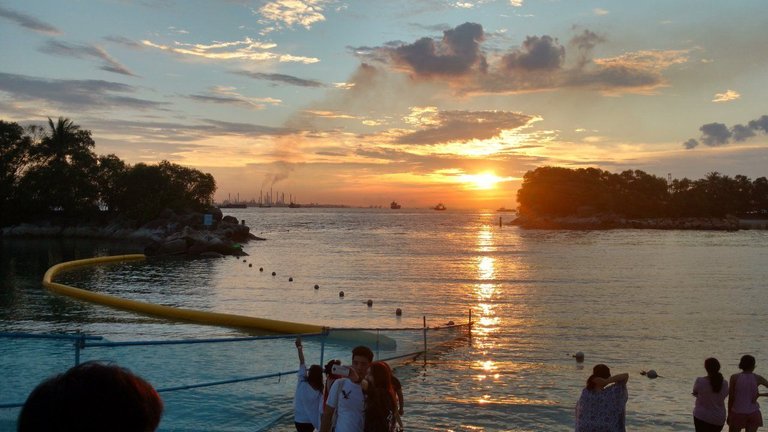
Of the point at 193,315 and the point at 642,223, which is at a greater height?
the point at 642,223

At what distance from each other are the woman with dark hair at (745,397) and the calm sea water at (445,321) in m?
3.18

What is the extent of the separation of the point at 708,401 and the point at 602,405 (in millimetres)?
2633

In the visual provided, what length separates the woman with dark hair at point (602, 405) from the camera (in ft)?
28.0

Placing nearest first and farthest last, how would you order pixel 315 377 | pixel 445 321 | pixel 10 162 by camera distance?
pixel 315 377
pixel 445 321
pixel 10 162

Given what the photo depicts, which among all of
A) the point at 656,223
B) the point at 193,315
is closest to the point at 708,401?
the point at 193,315

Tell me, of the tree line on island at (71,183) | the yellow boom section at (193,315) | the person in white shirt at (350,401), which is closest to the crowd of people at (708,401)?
the person in white shirt at (350,401)

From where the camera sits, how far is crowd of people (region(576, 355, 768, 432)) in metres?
8.57

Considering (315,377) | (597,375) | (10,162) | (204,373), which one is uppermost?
(10,162)

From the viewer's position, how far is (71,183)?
95625 mm

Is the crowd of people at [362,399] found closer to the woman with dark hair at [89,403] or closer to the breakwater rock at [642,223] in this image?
the woman with dark hair at [89,403]

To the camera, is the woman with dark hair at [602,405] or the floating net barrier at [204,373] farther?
the floating net barrier at [204,373]

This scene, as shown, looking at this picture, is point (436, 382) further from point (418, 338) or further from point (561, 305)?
point (561, 305)

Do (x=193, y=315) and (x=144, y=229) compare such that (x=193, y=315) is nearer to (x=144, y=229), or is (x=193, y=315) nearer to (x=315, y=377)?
(x=315, y=377)

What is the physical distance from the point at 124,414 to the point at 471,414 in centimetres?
1295
